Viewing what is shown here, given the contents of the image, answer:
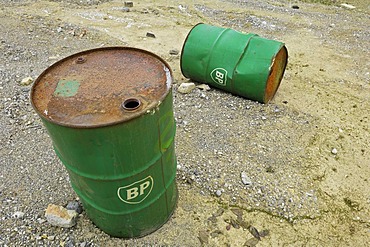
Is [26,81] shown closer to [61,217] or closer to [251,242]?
[61,217]

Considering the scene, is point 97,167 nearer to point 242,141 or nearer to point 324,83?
point 242,141

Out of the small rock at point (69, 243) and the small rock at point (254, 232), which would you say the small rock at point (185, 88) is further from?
the small rock at point (69, 243)

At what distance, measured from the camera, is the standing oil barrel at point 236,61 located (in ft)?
12.0

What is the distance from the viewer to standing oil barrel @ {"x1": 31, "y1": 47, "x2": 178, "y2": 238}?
1721 mm

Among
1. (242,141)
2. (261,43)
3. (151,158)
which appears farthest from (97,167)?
(261,43)

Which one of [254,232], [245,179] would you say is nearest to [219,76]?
[245,179]

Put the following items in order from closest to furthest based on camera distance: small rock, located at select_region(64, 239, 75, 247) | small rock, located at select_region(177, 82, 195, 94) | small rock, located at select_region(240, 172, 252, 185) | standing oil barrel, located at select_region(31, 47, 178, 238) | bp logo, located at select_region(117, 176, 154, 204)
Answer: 1. standing oil barrel, located at select_region(31, 47, 178, 238)
2. bp logo, located at select_region(117, 176, 154, 204)
3. small rock, located at select_region(64, 239, 75, 247)
4. small rock, located at select_region(240, 172, 252, 185)
5. small rock, located at select_region(177, 82, 195, 94)

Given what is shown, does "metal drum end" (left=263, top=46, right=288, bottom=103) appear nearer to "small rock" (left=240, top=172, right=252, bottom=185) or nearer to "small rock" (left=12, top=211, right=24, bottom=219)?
"small rock" (left=240, top=172, right=252, bottom=185)

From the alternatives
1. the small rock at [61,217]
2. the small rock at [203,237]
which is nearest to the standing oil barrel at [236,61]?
the small rock at [203,237]

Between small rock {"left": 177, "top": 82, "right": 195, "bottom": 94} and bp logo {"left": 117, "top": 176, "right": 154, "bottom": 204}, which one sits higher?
bp logo {"left": 117, "top": 176, "right": 154, "bottom": 204}

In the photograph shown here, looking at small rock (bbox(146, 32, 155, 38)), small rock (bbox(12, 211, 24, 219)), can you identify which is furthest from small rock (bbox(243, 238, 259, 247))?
small rock (bbox(146, 32, 155, 38))

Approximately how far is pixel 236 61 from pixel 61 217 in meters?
2.43

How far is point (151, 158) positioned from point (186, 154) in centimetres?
122

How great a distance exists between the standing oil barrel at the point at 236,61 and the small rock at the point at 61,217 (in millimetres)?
2261
